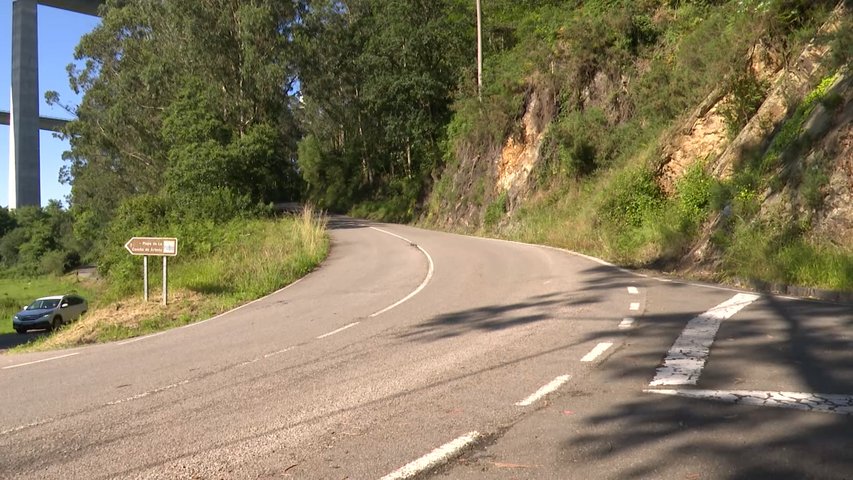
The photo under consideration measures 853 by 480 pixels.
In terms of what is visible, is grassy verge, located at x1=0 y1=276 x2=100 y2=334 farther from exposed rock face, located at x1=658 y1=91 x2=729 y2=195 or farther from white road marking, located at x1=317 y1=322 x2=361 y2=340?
exposed rock face, located at x1=658 y1=91 x2=729 y2=195

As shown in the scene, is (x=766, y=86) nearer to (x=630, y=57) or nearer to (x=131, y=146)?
(x=630, y=57)

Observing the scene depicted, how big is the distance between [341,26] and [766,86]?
1322 inches

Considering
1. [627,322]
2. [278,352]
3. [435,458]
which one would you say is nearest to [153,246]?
[278,352]

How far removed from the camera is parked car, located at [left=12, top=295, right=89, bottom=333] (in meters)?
29.4

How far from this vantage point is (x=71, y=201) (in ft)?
215

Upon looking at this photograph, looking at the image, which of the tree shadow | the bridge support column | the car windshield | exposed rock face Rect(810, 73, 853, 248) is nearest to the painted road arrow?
the tree shadow

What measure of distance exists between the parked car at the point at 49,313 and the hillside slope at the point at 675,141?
19415mm

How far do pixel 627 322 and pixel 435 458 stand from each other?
537cm

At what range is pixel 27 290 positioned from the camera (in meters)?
63.5

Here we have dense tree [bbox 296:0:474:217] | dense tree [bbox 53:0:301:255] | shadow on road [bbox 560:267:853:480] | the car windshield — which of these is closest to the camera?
shadow on road [bbox 560:267:853:480]

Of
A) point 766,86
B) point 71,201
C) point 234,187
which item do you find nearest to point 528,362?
point 766,86

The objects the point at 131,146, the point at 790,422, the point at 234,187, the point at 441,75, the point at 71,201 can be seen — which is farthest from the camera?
the point at 71,201

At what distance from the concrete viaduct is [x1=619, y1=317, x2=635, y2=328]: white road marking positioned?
203 ft

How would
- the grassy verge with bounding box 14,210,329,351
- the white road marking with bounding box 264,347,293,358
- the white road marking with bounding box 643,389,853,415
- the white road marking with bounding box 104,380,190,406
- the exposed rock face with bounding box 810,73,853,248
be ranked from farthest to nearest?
the grassy verge with bounding box 14,210,329,351
the exposed rock face with bounding box 810,73,853,248
the white road marking with bounding box 264,347,293,358
the white road marking with bounding box 104,380,190,406
the white road marking with bounding box 643,389,853,415
